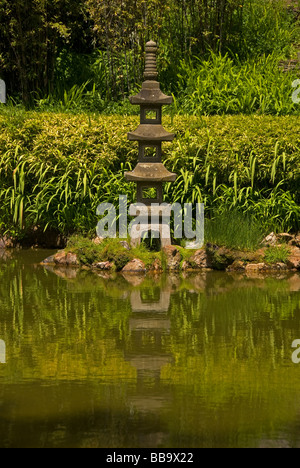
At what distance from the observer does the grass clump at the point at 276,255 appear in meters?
10.5

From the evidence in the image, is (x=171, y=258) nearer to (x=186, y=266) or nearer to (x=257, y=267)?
(x=186, y=266)

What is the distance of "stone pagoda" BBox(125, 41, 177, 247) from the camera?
10.6 metres

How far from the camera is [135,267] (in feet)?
34.0

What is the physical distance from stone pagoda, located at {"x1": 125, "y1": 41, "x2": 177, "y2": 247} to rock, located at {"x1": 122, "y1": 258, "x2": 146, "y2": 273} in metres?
0.34

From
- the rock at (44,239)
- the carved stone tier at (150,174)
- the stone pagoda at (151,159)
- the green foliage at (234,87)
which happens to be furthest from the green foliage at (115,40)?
the carved stone tier at (150,174)

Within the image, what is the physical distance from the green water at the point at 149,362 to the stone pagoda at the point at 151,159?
935mm

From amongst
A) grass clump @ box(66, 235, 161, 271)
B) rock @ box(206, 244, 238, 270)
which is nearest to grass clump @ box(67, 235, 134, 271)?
grass clump @ box(66, 235, 161, 271)

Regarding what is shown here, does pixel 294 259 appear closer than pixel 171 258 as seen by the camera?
No

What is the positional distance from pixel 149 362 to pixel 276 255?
13.6 feet

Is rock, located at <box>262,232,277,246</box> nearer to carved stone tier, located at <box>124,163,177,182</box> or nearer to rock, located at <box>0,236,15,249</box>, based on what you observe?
carved stone tier, located at <box>124,163,177,182</box>

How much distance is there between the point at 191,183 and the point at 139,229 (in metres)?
1.09

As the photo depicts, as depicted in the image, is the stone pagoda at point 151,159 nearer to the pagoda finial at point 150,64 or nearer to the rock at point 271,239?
the pagoda finial at point 150,64

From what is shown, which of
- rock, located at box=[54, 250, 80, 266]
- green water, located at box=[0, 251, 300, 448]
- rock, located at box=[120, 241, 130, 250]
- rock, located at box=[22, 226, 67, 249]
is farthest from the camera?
rock, located at box=[22, 226, 67, 249]

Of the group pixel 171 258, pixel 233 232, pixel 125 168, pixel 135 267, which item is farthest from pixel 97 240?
pixel 233 232
